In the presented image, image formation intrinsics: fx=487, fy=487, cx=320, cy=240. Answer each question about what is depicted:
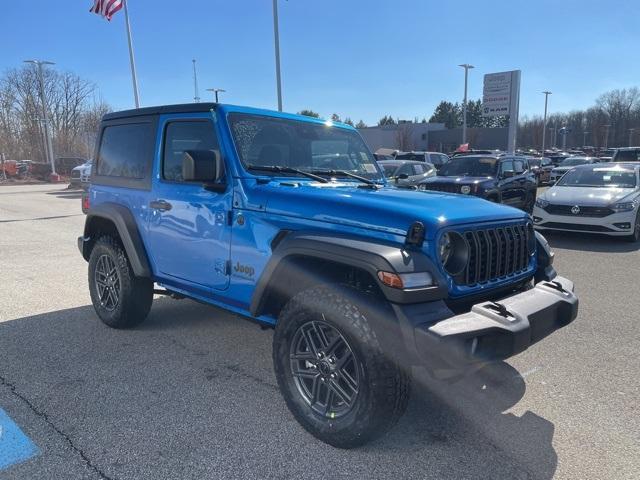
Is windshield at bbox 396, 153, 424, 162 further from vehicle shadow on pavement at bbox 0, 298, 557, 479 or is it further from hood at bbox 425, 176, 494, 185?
vehicle shadow on pavement at bbox 0, 298, 557, 479

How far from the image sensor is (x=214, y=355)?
4035 mm

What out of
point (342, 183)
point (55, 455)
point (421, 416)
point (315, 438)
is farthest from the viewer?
point (342, 183)

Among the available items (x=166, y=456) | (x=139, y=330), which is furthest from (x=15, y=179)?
(x=166, y=456)

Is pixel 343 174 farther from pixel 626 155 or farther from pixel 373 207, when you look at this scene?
pixel 626 155

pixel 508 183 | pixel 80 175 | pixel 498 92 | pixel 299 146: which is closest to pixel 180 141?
pixel 299 146

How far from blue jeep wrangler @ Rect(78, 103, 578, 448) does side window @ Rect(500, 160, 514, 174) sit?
28.5 feet

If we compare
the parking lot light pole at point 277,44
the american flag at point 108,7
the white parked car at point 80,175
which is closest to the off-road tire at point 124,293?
the parking lot light pole at point 277,44

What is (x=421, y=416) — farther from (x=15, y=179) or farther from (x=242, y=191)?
(x=15, y=179)

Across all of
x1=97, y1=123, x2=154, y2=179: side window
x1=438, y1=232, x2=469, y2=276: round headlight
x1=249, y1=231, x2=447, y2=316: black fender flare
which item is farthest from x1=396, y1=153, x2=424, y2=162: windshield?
x1=249, y1=231, x2=447, y2=316: black fender flare

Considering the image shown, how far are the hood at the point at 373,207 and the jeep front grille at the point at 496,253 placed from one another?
86 mm

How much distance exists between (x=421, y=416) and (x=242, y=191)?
1.87 m

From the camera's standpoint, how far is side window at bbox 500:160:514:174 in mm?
12062

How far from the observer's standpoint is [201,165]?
319cm

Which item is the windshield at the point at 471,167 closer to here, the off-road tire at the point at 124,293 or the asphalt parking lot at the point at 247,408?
the asphalt parking lot at the point at 247,408
